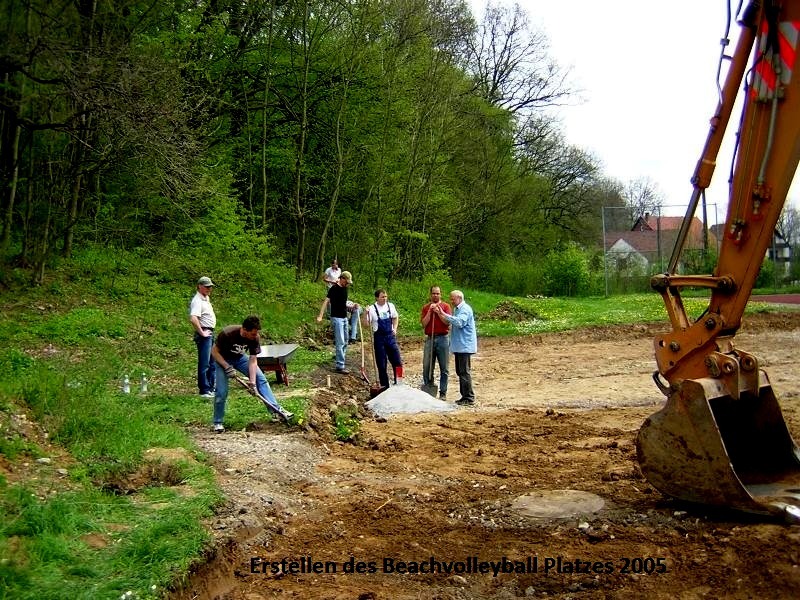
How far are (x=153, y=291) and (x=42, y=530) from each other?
1285cm

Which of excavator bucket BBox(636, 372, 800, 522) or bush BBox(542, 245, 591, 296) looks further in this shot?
bush BBox(542, 245, 591, 296)

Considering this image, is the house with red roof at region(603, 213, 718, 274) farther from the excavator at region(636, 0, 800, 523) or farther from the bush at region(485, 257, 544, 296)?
the excavator at region(636, 0, 800, 523)


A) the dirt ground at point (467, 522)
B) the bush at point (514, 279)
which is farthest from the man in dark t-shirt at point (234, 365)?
the bush at point (514, 279)

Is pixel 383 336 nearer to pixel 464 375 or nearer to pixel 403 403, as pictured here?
pixel 464 375

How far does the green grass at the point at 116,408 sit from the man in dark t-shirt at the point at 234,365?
0.32 metres

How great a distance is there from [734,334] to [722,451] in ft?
2.94

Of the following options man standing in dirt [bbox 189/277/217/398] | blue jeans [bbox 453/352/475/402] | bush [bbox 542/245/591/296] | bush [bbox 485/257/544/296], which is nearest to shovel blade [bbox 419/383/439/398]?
blue jeans [bbox 453/352/475/402]

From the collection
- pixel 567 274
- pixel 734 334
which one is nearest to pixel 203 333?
pixel 734 334

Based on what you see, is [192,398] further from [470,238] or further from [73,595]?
[470,238]

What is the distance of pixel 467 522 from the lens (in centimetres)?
582

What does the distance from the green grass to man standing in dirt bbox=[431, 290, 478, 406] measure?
225cm

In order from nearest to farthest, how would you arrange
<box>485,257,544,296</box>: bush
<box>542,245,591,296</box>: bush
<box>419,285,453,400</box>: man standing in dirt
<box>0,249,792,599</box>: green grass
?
1. <box>0,249,792,599</box>: green grass
2. <box>419,285,453,400</box>: man standing in dirt
3. <box>542,245,591,296</box>: bush
4. <box>485,257,544,296</box>: bush

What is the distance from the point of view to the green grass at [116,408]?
446 cm

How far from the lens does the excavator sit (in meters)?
5.11
